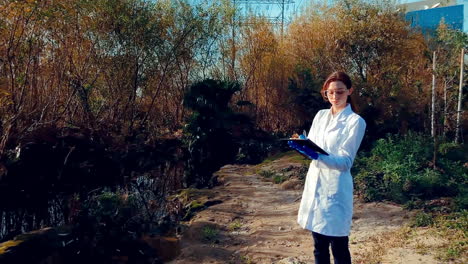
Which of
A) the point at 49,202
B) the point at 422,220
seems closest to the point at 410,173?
the point at 422,220

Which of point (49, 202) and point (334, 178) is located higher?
point (334, 178)

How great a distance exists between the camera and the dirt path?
141 inches

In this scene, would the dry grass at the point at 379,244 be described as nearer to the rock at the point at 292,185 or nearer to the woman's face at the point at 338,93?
the woman's face at the point at 338,93

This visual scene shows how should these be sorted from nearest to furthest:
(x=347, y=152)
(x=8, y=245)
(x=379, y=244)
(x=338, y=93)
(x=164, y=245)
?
(x=347, y=152) → (x=338, y=93) → (x=8, y=245) → (x=379, y=244) → (x=164, y=245)

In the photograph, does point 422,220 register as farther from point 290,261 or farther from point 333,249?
point 333,249

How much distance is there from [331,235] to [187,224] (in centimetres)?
298

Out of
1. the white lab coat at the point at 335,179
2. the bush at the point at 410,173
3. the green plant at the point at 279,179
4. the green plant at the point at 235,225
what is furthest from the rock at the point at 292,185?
the white lab coat at the point at 335,179

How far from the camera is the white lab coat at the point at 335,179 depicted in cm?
201

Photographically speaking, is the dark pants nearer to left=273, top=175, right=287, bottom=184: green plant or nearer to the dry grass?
the dry grass

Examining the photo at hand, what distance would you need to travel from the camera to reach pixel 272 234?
4270mm

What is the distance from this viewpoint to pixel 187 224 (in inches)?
189

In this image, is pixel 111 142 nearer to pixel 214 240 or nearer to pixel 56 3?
pixel 56 3

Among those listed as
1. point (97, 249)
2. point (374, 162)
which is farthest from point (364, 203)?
point (97, 249)

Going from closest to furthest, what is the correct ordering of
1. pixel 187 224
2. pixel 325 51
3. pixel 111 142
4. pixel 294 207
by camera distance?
1. pixel 187 224
2. pixel 294 207
3. pixel 111 142
4. pixel 325 51
